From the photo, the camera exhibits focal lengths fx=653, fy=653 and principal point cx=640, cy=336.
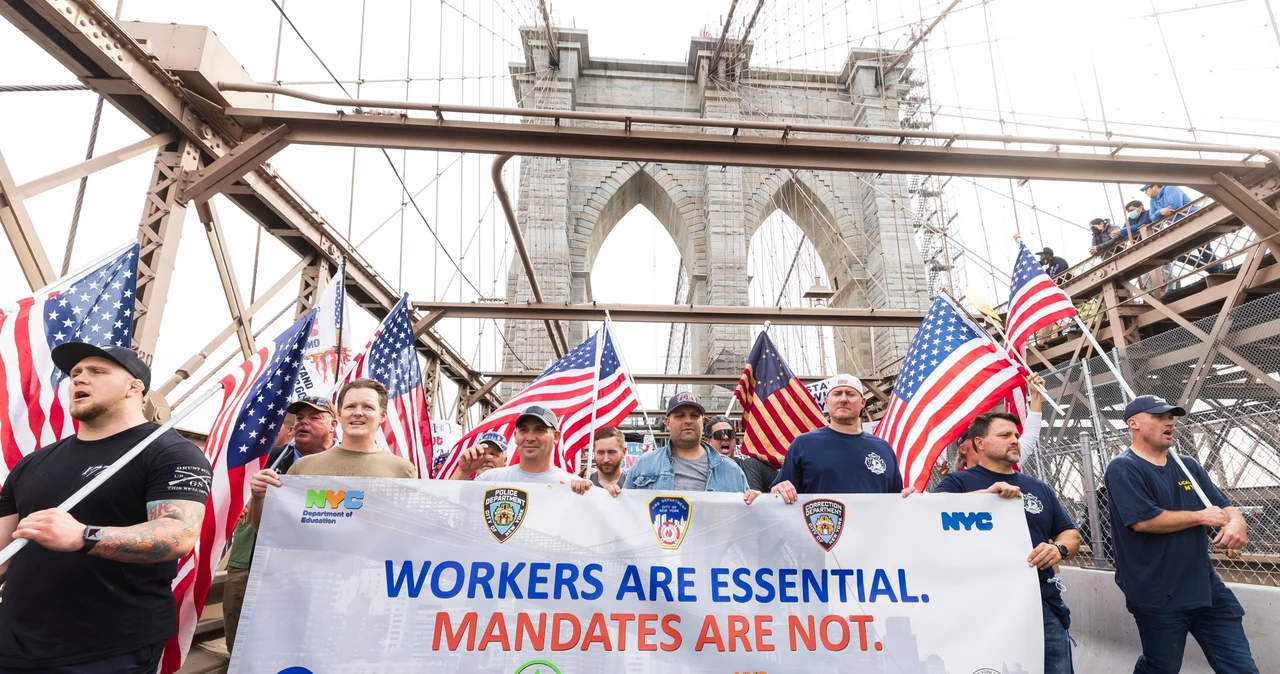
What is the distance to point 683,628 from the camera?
327cm

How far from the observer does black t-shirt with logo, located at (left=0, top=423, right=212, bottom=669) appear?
2203 mm

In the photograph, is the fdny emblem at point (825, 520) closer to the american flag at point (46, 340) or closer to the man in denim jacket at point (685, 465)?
the man in denim jacket at point (685, 465)

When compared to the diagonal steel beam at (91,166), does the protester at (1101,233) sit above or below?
above

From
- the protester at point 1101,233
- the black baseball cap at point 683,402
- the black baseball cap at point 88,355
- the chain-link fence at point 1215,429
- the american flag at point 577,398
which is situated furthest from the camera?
the protester at point 1101,233

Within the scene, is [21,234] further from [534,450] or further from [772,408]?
[772,408]

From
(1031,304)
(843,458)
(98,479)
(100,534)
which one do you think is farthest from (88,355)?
(1031,304)

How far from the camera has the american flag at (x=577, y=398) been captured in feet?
21.3

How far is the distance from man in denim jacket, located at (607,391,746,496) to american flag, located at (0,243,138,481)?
10.4 feet

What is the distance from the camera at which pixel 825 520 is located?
356cm

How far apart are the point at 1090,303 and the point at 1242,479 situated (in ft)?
10.8

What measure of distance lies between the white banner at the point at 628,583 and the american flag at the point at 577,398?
2.88 metres

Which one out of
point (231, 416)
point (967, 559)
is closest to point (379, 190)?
point (231, 416)

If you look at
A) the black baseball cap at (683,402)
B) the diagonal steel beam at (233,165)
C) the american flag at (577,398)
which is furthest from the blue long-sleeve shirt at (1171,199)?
the diagonal steel beam at (233,165)

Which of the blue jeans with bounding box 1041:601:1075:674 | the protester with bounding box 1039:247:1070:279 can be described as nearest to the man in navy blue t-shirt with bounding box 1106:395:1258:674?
the blue jeans with bounding box 1041:601:1075:674
